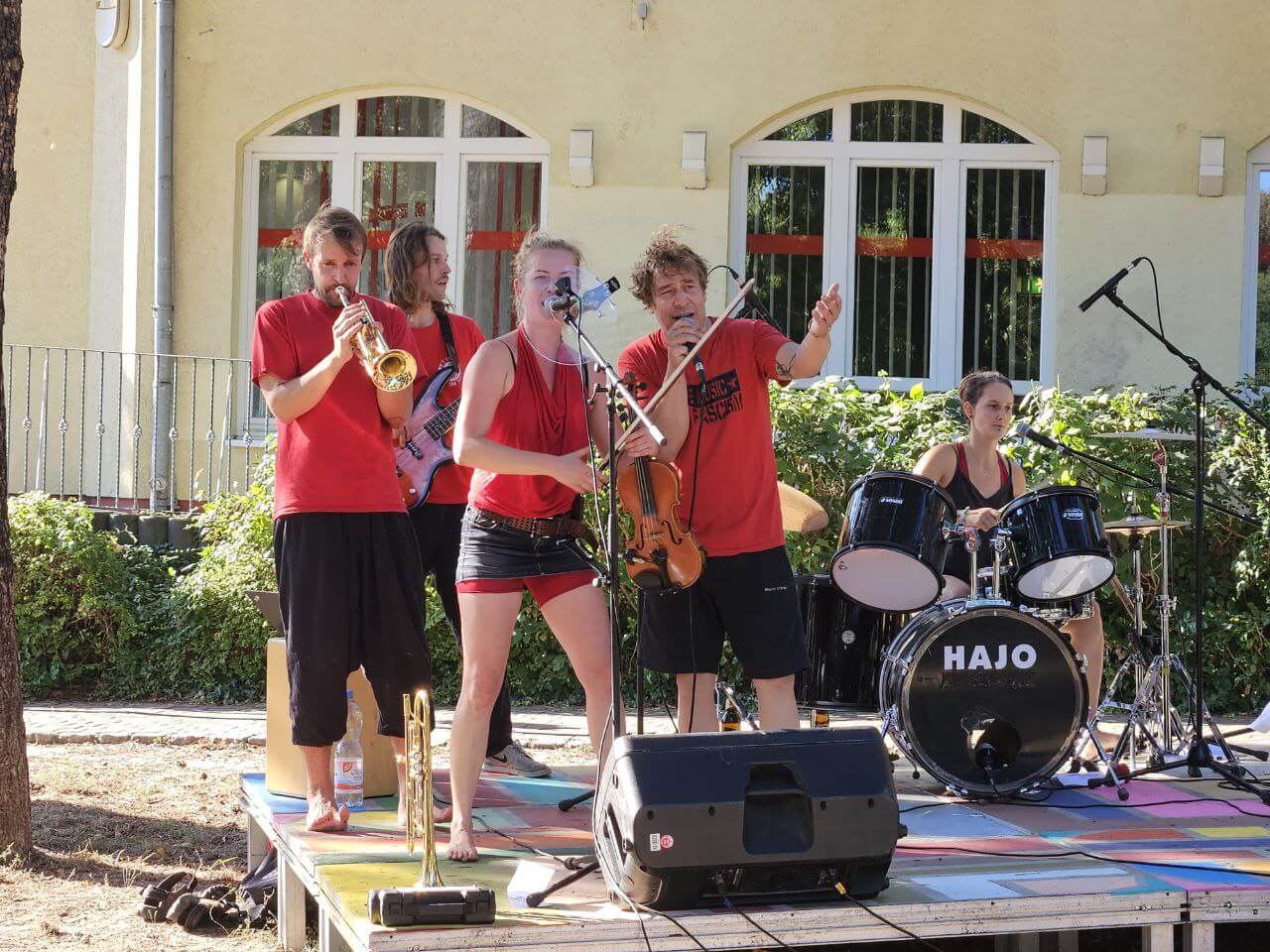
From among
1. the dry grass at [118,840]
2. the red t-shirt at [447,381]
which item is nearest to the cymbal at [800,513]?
the red t-shirt at [447,381]

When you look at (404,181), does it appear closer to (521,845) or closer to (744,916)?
(521,845)

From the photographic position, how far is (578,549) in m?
4.51

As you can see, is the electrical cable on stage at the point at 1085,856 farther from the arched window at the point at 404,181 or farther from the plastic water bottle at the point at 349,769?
the arched window at the point at 404,181

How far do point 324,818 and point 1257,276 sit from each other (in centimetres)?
889

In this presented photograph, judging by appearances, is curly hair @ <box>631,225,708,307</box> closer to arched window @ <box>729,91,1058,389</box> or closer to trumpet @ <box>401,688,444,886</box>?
trumpet @ <box>401,688,444,886</box>

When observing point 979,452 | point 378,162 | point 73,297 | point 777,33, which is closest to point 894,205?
point 777,33

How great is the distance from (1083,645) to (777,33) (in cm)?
618

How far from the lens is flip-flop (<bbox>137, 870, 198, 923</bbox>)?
4844mm

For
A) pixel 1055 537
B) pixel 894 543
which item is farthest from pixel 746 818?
pixel 1055 537

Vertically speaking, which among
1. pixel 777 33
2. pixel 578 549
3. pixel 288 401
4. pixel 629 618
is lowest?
pixel 629 618

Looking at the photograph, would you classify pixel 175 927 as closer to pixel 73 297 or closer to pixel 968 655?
pixel 968 655

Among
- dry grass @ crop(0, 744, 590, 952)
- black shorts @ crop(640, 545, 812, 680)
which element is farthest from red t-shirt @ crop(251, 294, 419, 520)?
dry grass @ crop(0, 744, 590, 952)

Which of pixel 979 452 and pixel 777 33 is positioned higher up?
pixel 777 33

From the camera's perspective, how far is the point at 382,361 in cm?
442
